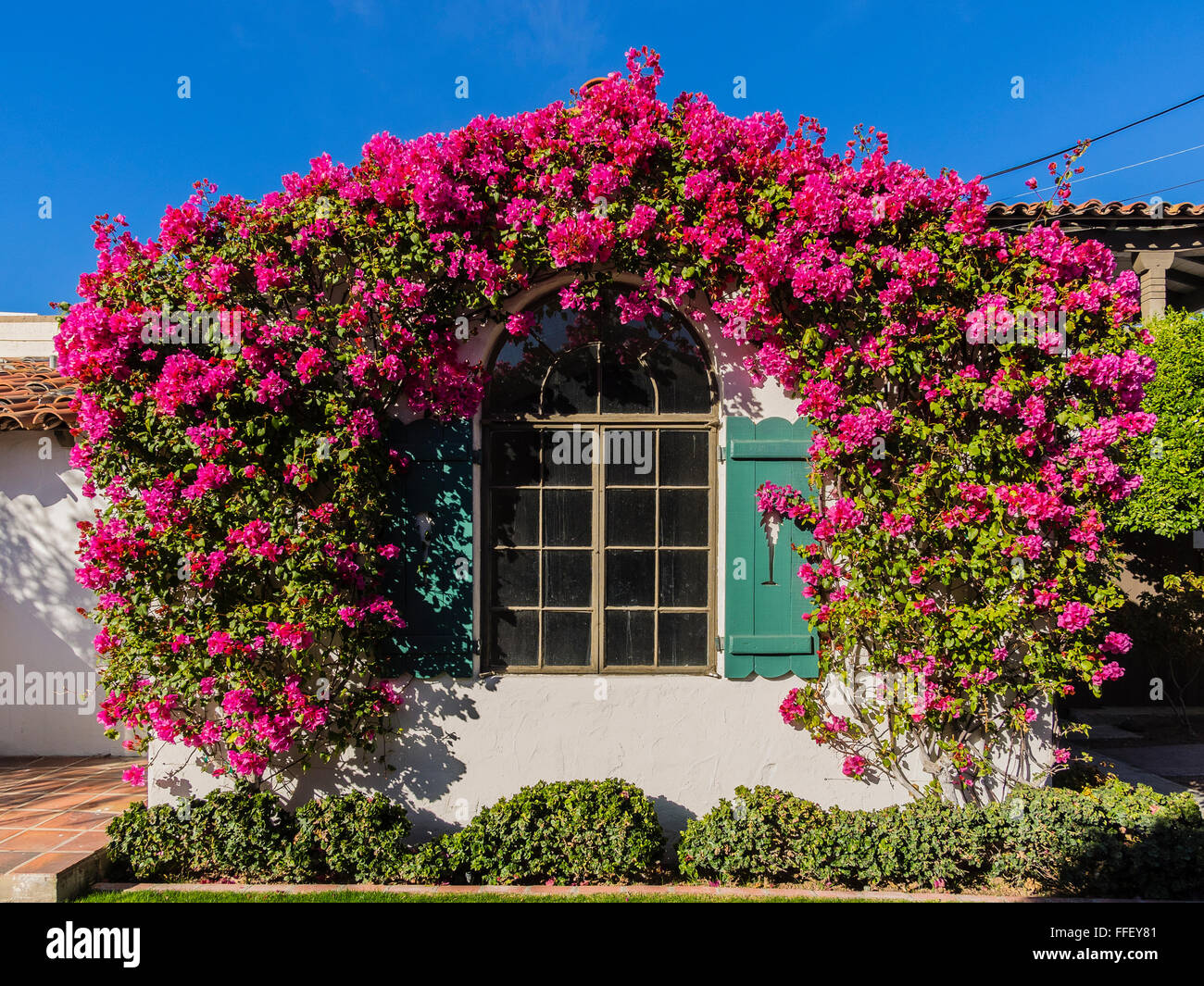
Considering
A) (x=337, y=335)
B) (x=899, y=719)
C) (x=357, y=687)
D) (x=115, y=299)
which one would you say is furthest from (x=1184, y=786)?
(x=115, y=299)

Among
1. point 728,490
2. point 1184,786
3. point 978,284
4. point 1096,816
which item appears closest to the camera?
point 1096,816

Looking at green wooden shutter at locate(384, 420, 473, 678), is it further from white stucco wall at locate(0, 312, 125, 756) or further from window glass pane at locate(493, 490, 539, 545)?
white stucco wall at locate(0, 312, 125, 756)

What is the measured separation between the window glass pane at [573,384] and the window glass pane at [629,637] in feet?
4.81

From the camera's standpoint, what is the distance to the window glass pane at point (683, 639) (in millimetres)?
5211

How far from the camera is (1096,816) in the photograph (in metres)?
4.43

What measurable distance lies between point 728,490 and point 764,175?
2080 millimetres

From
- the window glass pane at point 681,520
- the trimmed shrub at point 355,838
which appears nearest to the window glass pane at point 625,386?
the window glass pane at point 681,520

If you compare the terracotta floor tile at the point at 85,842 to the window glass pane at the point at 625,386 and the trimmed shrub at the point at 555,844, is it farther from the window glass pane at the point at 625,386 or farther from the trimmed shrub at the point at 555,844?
the window glass pane at the point at 625,386

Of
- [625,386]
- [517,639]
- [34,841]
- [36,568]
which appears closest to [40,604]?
[36,568]

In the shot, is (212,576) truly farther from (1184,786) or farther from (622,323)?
(1184,786)

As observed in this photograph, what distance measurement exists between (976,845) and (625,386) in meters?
3.65

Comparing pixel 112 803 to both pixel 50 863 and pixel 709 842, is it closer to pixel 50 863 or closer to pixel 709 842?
pixel 50 863

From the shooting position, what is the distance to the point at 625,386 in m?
5.27

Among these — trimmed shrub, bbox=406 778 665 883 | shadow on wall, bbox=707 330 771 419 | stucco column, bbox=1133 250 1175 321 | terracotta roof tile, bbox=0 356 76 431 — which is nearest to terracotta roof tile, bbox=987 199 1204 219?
stucco column, bbox=1133 250 1175 321
